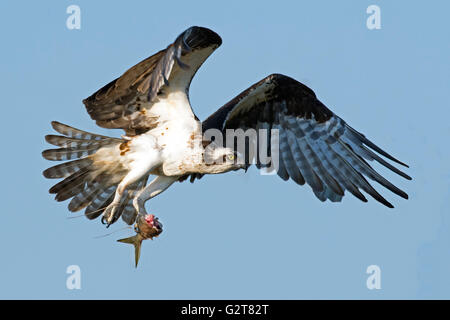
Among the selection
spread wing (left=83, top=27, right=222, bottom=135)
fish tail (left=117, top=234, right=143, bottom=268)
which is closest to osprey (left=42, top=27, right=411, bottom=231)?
spread wing (left=83, top=27, right=222, bottom=135)

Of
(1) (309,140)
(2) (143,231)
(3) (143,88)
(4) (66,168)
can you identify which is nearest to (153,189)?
(2) (143,231)

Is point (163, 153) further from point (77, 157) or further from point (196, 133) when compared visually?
point (77, 157)

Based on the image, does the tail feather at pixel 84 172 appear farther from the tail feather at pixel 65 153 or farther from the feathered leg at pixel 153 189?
the feathered leg at pixel 153 189

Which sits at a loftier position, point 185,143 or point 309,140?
point 309,140

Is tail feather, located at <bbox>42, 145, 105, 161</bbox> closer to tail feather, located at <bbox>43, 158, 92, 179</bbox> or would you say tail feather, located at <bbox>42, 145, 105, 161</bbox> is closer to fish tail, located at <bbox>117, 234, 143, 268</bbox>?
tail feather, located at <bbox>43, 158, 92, 179</bbox>

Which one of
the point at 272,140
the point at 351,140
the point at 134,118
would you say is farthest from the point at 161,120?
the point at 351,140

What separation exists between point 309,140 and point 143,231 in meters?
2.61

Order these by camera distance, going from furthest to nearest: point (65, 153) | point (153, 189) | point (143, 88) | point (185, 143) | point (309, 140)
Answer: point (309, 140) → point (65, 153) → point (153, 189) → point (185, 143) → point (143, 88)

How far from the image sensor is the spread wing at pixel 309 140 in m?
10.6

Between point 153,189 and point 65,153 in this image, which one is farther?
point 65,153

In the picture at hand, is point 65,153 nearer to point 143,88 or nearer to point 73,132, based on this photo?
A: point 73,132

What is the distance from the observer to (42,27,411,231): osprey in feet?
Result: 32.0

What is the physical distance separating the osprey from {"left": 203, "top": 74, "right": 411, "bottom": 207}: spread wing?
12 mm

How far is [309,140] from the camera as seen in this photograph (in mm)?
11094
